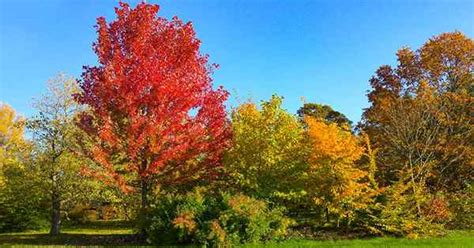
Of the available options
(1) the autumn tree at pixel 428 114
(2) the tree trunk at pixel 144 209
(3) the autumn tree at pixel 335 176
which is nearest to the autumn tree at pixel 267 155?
(3) the autumn tree at pixel 335 176

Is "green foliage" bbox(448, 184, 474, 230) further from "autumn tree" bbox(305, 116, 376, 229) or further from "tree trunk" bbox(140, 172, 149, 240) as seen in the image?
"tree trunk" bbox(140, 172, 149, 240)

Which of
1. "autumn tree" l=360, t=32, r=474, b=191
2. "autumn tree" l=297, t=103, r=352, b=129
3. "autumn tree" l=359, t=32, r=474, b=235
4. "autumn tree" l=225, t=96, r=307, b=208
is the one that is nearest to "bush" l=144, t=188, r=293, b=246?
"autumn tree" l=225, t=96, r=307, b=208

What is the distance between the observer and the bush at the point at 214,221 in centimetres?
1491

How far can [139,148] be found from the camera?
17.2m

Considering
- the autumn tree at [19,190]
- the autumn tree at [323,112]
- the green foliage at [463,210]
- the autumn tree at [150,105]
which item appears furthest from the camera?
the autumn tree at [323,112]

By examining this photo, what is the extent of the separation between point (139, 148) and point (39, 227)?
49.3 ft

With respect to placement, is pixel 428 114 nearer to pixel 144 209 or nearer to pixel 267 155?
pixel 267 155

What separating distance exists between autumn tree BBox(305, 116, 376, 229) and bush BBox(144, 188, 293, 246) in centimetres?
240

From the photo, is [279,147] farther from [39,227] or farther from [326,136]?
[39,227]

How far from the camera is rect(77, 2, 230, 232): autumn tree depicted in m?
16.9

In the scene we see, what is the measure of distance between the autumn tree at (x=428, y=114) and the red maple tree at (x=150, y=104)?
30.5ft

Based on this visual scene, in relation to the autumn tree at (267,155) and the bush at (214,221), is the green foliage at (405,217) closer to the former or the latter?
the autumn tree at (267,155)

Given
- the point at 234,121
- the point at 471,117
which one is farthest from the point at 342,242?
the point at 471,117

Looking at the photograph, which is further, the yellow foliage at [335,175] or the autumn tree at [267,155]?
the autumn tree at [267,155]
